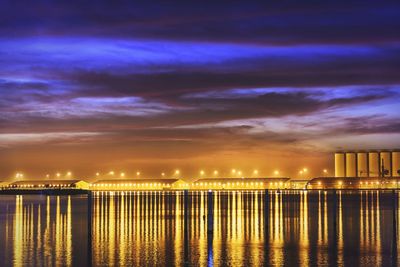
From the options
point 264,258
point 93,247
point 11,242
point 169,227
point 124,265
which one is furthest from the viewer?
point 169,227

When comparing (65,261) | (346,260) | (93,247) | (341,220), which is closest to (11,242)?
(93,247)

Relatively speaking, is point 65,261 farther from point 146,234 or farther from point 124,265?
point 146,234

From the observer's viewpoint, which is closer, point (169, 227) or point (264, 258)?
point (264, 258)

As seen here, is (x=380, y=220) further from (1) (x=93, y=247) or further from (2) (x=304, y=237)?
(1) (x=93, y=247)

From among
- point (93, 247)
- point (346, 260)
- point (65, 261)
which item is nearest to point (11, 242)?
point (93, 247)

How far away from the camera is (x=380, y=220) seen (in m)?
59.9

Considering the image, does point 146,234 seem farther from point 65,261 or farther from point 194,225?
point 65,261

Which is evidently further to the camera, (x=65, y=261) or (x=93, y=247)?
(x=93, y=247)

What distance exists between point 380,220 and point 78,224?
2576cm

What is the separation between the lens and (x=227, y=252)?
3653 centimetres

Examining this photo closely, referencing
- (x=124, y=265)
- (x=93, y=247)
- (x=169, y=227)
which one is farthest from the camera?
(x=169, y=227)

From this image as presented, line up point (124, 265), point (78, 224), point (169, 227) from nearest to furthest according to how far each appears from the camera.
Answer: point (124, 265) < point (169, 227) < point (78, 224)

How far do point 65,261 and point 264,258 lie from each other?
9.71 m

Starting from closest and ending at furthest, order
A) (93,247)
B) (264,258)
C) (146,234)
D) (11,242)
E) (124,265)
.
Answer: (124,265) < (264,258) < (93,247) < (11,242) < (146,234)
